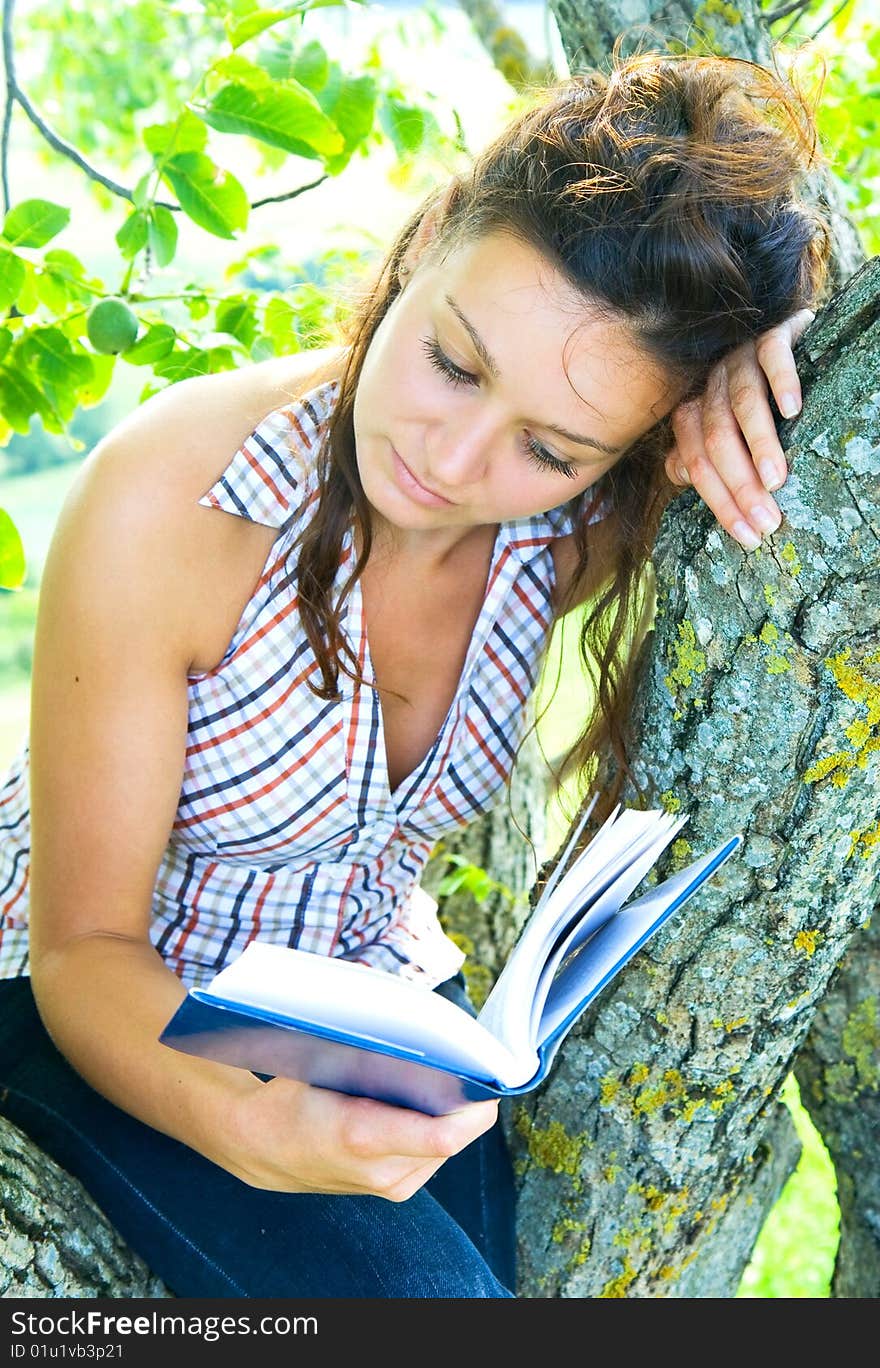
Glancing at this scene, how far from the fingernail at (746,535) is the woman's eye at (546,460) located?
9.4 inches

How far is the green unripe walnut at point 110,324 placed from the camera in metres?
1.54

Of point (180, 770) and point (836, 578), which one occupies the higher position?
point (836, 578)

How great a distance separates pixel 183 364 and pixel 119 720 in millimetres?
623

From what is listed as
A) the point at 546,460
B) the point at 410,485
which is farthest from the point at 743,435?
the point at 410,485

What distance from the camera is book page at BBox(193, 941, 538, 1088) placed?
2.80 ft

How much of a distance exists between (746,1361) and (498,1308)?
0.86 feet

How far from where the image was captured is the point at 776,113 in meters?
Answer: 1.31

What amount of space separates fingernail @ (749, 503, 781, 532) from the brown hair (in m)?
0.23

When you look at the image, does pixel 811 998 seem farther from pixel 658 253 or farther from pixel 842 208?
pixel 842 208

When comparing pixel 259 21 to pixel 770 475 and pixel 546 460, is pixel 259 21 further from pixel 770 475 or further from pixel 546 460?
pixel 770 475

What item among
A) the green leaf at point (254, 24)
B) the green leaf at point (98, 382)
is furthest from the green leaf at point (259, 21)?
the green leaf at point (98, 382)

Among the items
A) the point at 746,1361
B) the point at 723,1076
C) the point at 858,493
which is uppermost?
the point at 858,493

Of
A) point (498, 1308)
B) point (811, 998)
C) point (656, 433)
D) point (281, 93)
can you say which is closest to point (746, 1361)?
point (498, 1308)

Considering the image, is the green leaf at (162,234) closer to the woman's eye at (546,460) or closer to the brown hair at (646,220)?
the brown hair at (646,220)
